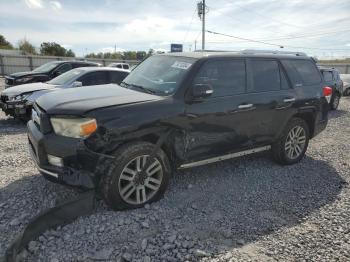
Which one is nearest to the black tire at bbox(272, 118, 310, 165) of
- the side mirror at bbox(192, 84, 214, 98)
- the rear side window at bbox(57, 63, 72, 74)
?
the side mirror at bbox(192, 84, 214, 98)

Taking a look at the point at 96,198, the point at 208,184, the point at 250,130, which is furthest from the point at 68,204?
the point at 250,130

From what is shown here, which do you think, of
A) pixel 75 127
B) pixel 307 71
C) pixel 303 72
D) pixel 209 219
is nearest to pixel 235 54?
pixel 303 72

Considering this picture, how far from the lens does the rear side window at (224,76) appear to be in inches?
170

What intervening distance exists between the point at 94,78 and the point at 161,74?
500 centimetres

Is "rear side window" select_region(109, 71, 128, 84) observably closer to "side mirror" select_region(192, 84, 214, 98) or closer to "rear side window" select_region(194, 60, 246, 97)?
"rear side window" select_region(194, 60, 246, 97)

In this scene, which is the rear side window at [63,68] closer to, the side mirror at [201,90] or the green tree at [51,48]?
the side mirror at [201,90]

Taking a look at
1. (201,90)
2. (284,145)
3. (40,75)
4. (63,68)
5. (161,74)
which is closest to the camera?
(201,90)

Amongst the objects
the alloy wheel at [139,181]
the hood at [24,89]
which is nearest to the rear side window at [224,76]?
the alloy wheel at [139,181]

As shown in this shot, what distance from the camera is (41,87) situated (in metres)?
8.36

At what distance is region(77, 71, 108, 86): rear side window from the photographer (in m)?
8.85

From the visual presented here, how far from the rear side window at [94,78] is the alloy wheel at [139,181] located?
569cm

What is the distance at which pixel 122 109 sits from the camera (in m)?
3.58

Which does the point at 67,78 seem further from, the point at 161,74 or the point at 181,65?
the point at 181,65

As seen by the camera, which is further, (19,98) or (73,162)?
(19,98)
